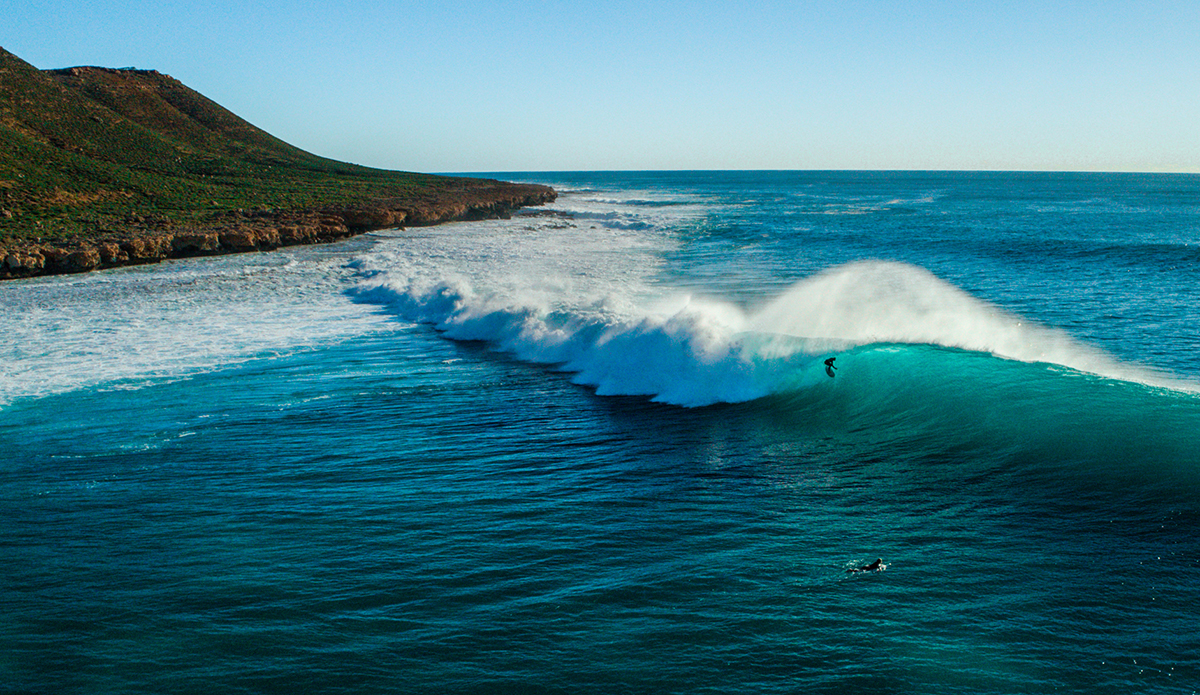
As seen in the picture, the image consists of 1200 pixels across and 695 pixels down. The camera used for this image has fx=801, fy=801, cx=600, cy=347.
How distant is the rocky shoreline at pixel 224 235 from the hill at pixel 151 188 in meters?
0.06

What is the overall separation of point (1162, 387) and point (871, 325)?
5.10 m

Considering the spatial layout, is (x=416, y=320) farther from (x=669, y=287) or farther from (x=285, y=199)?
(x=285, y=199)

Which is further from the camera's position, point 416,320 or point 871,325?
point 416,320

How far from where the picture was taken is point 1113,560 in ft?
22.3

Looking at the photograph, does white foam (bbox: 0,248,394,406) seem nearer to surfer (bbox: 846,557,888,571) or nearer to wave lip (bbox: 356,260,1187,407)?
wave lip (bbox: 356,260,1187,407)

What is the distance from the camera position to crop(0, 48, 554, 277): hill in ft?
113

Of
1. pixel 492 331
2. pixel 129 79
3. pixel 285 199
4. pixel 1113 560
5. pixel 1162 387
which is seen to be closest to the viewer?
pixel 1113 560

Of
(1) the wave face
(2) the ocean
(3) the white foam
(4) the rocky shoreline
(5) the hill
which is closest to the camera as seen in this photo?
(2) the ocean

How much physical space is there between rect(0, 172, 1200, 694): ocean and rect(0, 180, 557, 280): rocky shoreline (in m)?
11.4

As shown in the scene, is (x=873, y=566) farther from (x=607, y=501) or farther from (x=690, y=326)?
(x=690, y=326)

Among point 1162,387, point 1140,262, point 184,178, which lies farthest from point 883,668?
point 184,178

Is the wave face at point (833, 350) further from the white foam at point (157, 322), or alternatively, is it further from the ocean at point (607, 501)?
the white foam at point (157, 322)

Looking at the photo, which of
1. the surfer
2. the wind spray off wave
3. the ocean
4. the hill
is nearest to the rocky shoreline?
the hill

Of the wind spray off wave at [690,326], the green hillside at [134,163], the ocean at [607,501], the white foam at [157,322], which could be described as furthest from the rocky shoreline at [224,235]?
the ocean at [607,501]
